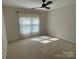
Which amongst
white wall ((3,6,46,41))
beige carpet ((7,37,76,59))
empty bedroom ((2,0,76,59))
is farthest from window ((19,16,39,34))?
beige carpet ((7,37,76,59))

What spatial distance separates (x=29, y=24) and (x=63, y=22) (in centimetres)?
253

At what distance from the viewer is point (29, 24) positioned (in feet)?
21.6

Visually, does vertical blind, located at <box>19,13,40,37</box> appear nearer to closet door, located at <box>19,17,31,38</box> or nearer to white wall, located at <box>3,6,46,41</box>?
closet door, located at <box>19,17,31,38</box>

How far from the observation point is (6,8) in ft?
17.8

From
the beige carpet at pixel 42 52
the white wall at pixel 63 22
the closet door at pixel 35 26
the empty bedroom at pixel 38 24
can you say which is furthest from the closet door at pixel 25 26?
the beige carpet at pixel 42 52

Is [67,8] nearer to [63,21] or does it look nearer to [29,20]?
[63,21]

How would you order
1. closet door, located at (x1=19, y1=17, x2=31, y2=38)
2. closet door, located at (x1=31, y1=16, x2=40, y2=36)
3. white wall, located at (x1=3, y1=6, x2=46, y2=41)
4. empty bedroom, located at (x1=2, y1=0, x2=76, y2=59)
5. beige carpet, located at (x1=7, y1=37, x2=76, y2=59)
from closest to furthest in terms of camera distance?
beige carpet, located at (x1=7, y1=37, x2=76, y2=59), empty bedroom, located at (x1=2, y1=0, x2=76, y2=59), white wall, located at (x1=3, y1=6, x2=46, y2=41), closet door, located at (x1=19, y1=17, x2=31, y2=38), closet door, located at (x1=31, y1=16, x2=40, y2=36)

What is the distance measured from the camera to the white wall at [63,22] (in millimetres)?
4855

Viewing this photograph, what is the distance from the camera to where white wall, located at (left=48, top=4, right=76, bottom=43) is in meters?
4.86

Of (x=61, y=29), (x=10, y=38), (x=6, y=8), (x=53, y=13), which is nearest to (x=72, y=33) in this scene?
(x=61, y=29)

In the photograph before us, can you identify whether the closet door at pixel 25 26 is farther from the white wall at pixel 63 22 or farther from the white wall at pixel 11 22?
the white wall at pixel 63 22

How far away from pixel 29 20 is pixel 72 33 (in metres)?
3.26

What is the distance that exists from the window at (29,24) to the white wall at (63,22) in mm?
1148

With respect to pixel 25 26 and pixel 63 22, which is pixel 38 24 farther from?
pixel 63 22
